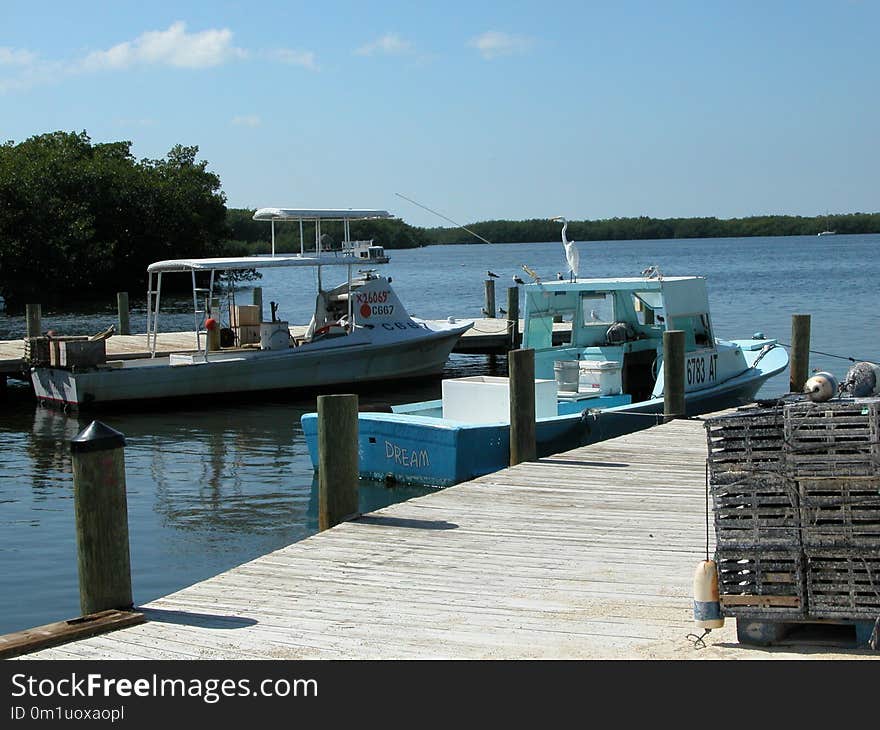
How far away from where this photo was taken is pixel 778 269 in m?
80.9

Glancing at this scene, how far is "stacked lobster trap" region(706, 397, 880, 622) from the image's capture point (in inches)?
218

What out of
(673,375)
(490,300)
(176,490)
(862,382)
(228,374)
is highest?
(490,300)

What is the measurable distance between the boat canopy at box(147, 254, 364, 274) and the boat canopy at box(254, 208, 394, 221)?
709mm

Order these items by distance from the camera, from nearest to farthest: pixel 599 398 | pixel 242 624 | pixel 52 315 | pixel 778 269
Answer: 1. pixel 242 624
2. pixel 599 398
3. pixel 52 315
4. pixel 778 269

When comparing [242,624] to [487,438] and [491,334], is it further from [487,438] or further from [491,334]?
[491,334]

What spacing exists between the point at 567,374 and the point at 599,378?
42 cm

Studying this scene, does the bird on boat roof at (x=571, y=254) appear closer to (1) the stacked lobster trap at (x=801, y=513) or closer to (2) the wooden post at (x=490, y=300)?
(1) the stacked lobster trap at (x=801, y=513)

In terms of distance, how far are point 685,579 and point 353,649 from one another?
89.5 inches

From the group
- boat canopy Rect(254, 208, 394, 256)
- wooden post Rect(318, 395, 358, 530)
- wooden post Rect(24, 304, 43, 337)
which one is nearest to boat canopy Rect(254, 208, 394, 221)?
boat canopy Rect(254, 208, 394, 256)

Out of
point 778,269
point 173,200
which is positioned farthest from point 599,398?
point 778,269

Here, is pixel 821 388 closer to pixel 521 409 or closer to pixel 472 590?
pixel 472 590

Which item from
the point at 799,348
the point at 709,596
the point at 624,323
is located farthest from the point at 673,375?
the point at 709,596

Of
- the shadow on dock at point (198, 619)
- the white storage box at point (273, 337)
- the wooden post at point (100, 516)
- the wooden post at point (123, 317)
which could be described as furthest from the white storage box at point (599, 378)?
the wooden post at point (123, 317)

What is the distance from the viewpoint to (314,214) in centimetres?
2181
